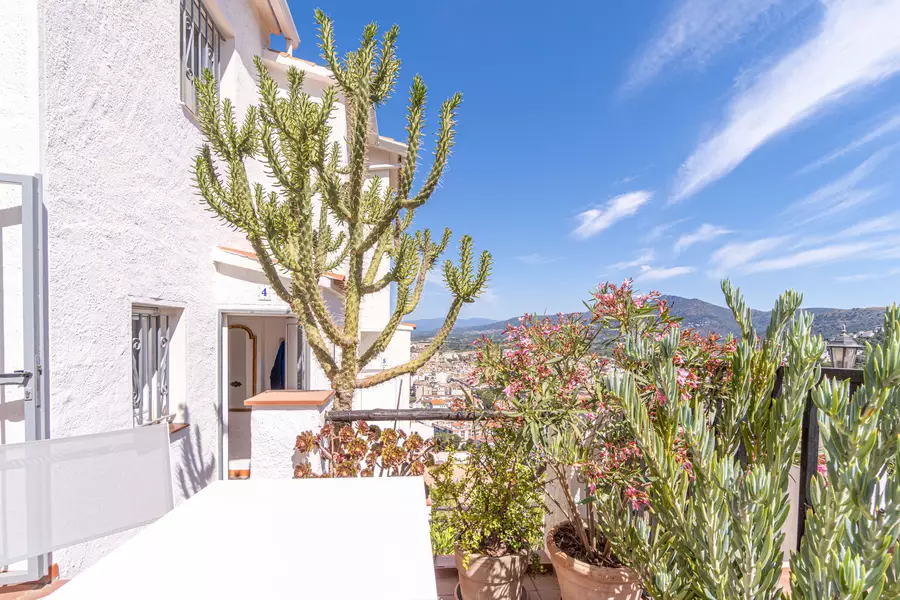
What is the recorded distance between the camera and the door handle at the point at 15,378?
9.23 feet

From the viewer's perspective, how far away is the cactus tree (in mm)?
3271

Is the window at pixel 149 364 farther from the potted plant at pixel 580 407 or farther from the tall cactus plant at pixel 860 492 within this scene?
the tall cactus plant at pixel 860 492

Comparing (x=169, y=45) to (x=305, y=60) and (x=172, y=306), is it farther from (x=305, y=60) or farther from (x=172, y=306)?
(x=305, y=60)

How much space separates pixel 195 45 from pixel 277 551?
6.93 meters

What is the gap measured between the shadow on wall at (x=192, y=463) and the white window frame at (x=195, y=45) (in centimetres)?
424

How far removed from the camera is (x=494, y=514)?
3.08 metres

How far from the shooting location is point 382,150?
11.7 meters

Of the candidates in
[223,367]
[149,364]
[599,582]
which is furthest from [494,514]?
[223,367]

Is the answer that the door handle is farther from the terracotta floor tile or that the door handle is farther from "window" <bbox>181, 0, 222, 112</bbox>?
"window" <bbox>181, 0, 222, 112</bbox>

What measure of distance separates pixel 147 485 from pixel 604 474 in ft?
9.81

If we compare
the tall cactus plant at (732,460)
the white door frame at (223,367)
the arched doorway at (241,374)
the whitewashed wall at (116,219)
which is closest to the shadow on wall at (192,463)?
the whitewashed wall at (116,219)

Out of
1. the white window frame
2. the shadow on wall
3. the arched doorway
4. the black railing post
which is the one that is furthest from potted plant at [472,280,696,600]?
the arched doorway

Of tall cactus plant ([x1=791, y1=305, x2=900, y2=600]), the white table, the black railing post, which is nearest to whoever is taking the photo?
the white table

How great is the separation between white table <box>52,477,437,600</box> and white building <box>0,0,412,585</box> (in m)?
2.12
